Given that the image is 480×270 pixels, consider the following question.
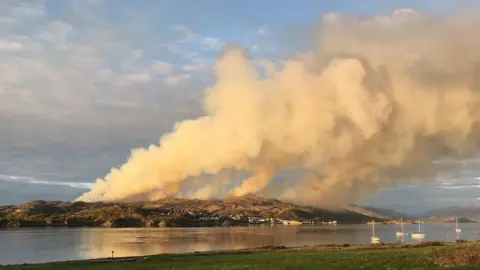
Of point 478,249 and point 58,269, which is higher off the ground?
point 478,249

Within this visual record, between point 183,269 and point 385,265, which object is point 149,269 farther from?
point 385,265

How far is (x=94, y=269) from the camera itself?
53.9 meters

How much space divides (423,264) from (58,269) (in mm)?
39950

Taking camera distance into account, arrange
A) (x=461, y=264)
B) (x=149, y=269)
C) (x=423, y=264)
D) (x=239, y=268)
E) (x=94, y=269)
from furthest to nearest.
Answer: (x=94, y=269)
(x=149, y=269)
(x=239, y=268)
(x=423, y=264)
(x=461, y=264)

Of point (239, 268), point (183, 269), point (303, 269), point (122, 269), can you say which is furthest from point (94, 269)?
point (303, 269)

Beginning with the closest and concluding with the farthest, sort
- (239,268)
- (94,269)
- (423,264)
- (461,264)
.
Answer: (461,264) < (423,264) < (239,268) < (94,269)

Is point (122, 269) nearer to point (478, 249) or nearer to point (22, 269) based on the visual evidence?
point (22, 269)

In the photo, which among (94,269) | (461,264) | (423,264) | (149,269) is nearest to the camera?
(461,264)

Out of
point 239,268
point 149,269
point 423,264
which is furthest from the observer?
point 149,269

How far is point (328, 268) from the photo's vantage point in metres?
42.9

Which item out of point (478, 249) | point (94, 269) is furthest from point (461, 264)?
point (94, 269)

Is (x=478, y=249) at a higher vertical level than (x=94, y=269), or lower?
higher

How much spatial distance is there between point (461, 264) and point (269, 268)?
54.9 feet

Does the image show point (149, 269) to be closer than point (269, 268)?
No
